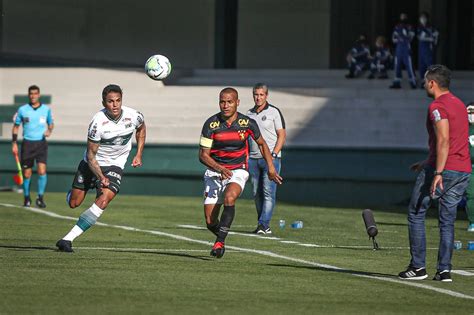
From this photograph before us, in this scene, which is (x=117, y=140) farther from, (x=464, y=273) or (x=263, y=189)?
(x=263, y=189)

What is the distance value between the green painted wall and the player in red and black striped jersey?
13.3 m

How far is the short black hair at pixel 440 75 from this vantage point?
12844mm

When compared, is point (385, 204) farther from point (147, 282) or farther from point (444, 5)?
point (147, 282)

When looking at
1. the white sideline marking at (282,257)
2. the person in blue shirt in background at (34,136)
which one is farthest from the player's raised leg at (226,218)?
the person in blue shirt in background at (34,136)

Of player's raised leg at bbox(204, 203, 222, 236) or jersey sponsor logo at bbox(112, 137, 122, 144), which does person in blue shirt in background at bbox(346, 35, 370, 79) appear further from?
player's raised leg at bbox(204, 203, 222, 236)

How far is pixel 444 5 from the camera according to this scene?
1567 inches

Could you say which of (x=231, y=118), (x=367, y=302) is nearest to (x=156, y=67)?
(x=231, y=118)

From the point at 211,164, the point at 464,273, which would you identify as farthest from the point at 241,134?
the point at 464,273

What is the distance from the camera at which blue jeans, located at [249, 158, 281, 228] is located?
19.5 meters

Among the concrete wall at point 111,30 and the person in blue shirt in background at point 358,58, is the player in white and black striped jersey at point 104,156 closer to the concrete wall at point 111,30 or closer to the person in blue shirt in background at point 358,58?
the person in blue shirt in background at point 358,58

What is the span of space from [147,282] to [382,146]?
62.3 ft

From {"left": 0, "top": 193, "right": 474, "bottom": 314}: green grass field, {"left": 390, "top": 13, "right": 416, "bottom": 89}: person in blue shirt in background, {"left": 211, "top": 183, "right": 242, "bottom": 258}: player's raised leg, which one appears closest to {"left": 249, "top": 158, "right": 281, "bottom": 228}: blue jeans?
{"left": 0, "top": 193, "right": 474, "bottom": 314}: green grass field

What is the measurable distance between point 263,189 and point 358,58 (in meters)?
17.2

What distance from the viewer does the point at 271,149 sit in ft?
64.1
